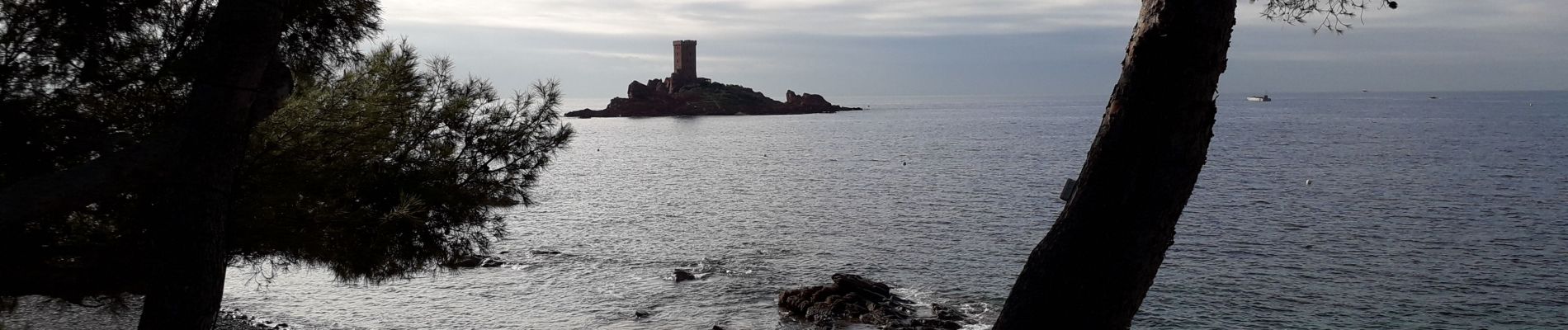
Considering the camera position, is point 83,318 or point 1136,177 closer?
point 1136,177

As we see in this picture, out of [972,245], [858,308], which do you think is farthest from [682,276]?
[972,245]

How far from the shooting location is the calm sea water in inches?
869

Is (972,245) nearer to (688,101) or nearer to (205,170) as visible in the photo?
(205,170)

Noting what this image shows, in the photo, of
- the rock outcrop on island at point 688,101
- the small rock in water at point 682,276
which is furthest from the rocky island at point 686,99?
Result: the small rock in water at point 682,276

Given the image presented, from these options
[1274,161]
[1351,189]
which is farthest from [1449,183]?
[1274,161]

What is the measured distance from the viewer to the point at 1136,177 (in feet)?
15.5

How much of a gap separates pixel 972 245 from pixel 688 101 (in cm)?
13427

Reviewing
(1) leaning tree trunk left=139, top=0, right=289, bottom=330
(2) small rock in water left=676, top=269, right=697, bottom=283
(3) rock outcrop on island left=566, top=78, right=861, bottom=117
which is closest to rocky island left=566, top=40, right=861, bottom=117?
(3) rock outcrop on island left=566, top=78, right=861, bottom=117

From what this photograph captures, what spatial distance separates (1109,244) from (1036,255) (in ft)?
1.22

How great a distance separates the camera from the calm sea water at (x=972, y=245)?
22.1 metres

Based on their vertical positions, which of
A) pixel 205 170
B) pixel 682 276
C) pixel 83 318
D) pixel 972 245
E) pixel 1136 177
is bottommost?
pixel 682 276

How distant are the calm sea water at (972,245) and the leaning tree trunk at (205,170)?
49.7 feet

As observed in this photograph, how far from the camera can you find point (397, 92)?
1223 cm

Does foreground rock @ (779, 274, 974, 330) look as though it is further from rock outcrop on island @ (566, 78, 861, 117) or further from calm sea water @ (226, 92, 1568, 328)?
rock outcrop on island @ (566, 78, 861, 117)
